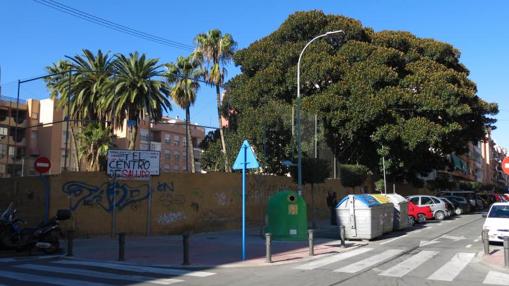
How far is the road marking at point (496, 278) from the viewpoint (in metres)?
10.8

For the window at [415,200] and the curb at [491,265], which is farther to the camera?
the window at [415,200]

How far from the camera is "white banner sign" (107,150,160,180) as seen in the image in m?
19.7

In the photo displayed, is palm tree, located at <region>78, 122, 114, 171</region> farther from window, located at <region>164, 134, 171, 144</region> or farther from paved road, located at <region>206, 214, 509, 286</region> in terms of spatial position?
window, located at <region>164, 134, 171, 144</region>

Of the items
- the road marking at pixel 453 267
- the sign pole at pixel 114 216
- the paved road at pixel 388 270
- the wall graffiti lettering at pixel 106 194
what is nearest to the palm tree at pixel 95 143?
the wall graffiti lettering at pixel 106 194

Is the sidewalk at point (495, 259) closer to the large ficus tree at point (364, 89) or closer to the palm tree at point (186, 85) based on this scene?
the large ficus tree at point (364, 89)

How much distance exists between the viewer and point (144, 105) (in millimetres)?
41031

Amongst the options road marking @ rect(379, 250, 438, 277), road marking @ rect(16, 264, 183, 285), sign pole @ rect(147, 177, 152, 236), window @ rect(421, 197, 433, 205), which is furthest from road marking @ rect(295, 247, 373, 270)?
window @ rect(421, 197, 433, 205)

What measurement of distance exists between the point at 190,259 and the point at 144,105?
28056 millimetres

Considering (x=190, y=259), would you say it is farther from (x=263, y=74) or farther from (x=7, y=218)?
(x=263, y=74)

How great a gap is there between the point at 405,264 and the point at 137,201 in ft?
35.0

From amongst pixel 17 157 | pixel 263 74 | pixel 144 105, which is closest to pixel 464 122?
pixel 263 74

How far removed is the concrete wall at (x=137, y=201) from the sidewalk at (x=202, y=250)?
0.67 m

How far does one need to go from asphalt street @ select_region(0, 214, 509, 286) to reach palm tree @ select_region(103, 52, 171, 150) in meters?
26.7

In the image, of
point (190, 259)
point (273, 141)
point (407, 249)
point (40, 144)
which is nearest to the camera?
point (190, 259)
